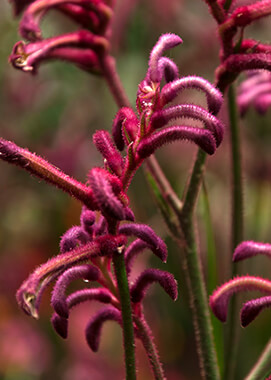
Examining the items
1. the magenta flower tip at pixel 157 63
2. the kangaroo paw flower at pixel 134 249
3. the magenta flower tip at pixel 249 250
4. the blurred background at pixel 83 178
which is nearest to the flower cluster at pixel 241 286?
the magenta flower tip at pixel 249 250

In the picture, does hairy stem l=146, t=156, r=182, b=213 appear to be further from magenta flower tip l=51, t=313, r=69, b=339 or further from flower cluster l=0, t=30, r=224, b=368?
magenta flower tip l=51, t=313, r=69, b=339

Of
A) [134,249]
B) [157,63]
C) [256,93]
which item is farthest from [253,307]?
[256,93]

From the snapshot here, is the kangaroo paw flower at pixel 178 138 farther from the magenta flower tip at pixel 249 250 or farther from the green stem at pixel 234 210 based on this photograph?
the green stem at pixel 234 210

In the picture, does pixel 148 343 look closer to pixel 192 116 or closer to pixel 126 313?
pixel 126 313

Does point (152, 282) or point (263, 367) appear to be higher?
point (152, 282)

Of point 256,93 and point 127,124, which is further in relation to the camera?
point 256,93

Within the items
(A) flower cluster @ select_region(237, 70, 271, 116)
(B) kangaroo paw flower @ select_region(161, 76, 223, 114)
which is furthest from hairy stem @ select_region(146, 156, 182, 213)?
(B) kangaroo paw flower @ select_region(161, 76, 223, 114)
